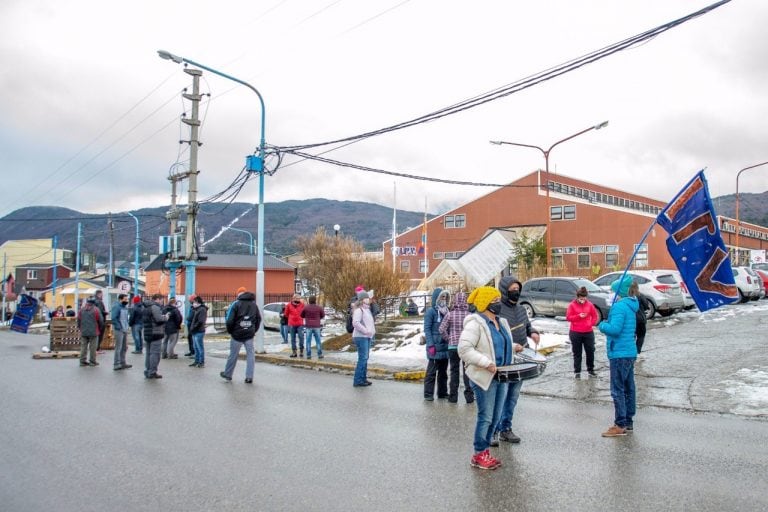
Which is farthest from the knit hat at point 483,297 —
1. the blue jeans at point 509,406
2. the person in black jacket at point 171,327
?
the person in black jacket at point 171,327

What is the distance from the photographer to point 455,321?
9562 millimetres

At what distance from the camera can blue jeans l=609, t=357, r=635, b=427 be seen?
7.37m

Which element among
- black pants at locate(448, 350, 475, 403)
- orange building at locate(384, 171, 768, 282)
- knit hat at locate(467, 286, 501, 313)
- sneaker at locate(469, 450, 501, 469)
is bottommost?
sneaker at locate(469, 450, 501, 469)

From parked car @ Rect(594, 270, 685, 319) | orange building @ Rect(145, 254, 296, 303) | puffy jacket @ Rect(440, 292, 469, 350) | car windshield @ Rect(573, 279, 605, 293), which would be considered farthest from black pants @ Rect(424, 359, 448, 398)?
orange building @ Rect(145, 254, 296, 303)

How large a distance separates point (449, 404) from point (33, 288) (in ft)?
302

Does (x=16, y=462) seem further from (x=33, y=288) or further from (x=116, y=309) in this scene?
(x=33, y=288)

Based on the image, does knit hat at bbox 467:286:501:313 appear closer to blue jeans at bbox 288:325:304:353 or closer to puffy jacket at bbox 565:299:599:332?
puffy jacket at bbox 565:299:599:332

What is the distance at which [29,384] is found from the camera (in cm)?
1251

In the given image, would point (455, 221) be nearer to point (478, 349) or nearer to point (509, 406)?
point (509, 406)

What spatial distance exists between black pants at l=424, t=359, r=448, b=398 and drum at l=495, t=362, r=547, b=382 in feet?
12.4

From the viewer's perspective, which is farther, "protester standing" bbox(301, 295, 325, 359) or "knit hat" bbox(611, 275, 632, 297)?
"protester standing" bbox(301, 295, 325, 359)

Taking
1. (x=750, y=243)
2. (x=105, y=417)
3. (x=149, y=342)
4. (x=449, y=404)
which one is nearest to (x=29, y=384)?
(x=149, y=342)

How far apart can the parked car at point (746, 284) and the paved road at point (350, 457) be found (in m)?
18.8

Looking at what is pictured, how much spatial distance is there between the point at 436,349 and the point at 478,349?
398 cm
